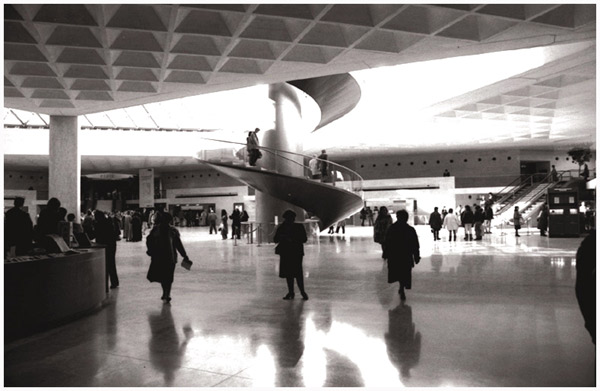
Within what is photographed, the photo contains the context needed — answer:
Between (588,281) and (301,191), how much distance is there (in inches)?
593

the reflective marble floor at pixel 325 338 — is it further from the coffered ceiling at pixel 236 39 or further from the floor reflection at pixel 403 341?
the coffered ceiling at pixel 236 39

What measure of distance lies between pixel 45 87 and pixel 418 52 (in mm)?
9947

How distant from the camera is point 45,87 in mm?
12984

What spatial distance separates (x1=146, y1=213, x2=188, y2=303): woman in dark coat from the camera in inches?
291

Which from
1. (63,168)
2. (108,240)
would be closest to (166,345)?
(108,240)

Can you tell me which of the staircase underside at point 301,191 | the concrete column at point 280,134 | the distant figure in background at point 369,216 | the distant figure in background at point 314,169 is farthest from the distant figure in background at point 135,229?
the distant figure in background at point 369,216

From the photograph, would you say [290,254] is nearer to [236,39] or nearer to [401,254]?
[401,254]

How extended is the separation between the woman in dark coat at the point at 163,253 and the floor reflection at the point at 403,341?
11.3 ft

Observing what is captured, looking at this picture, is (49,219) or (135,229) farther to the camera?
(135,229)

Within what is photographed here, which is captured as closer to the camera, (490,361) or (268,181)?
(490,361)

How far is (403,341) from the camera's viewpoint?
4.89m

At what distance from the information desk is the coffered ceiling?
513cm

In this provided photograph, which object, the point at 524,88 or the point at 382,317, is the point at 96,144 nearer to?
the point at 524,88

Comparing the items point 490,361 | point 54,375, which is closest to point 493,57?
point 490,361
